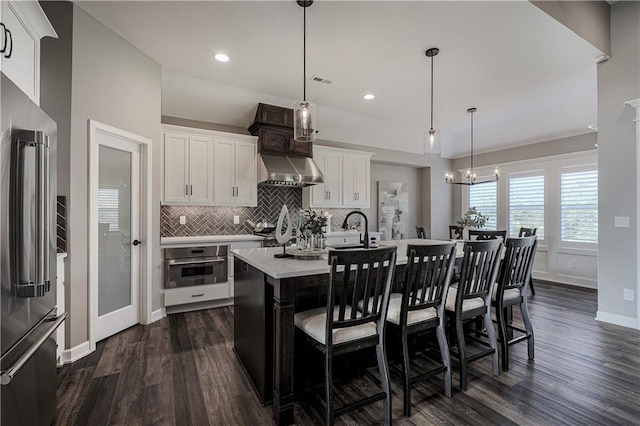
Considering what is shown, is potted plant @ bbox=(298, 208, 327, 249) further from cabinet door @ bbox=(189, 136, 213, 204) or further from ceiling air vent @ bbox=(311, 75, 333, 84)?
cabinet door @ bbox=(189, 136, 213, 204)

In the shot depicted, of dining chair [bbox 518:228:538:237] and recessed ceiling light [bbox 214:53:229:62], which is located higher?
recessed ceiling light [bbox 214:53:229:62]

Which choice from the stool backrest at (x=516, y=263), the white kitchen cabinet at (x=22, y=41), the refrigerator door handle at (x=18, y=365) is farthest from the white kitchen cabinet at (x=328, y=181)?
the refrigerator door handle at (x=18, y=365)

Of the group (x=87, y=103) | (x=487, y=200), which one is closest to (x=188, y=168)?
(x=87, y=103)

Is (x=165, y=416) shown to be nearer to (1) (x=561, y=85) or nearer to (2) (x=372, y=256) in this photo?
(2) (x=372, y=256)

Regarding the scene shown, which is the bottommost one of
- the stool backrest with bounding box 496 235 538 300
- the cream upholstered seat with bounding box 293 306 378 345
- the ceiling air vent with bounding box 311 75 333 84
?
the cream upholstered seat with bounding box 293 306 378 345

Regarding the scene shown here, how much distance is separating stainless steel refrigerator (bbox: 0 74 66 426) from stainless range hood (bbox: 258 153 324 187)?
312 cm

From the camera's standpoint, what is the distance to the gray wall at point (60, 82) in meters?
2.58

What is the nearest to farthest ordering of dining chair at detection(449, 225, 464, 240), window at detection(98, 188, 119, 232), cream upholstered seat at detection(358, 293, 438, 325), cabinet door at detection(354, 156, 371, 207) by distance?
1. cream upholstered seat at detection(358, 293, 438, 325)
2. window at detection(98, 188, 119, 232)
3. cabinet door at detection(354, 156, 371, 207)
4. dining chair at detection(449, 225, 464, 240)

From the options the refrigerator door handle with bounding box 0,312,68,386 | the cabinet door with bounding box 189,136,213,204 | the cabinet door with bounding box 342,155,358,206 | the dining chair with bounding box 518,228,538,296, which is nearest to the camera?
the refrigerator door handle with bounding box 0,312,68,386

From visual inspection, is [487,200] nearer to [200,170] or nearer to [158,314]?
[200,170]

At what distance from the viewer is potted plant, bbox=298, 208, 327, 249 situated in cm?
245

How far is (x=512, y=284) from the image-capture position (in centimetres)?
262

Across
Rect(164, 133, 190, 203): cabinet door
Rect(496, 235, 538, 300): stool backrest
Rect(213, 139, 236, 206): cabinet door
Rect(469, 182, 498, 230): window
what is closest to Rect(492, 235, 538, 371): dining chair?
Rect(496, 235, 538, 300): stool backrest

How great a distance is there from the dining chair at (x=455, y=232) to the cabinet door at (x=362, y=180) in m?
2.21
